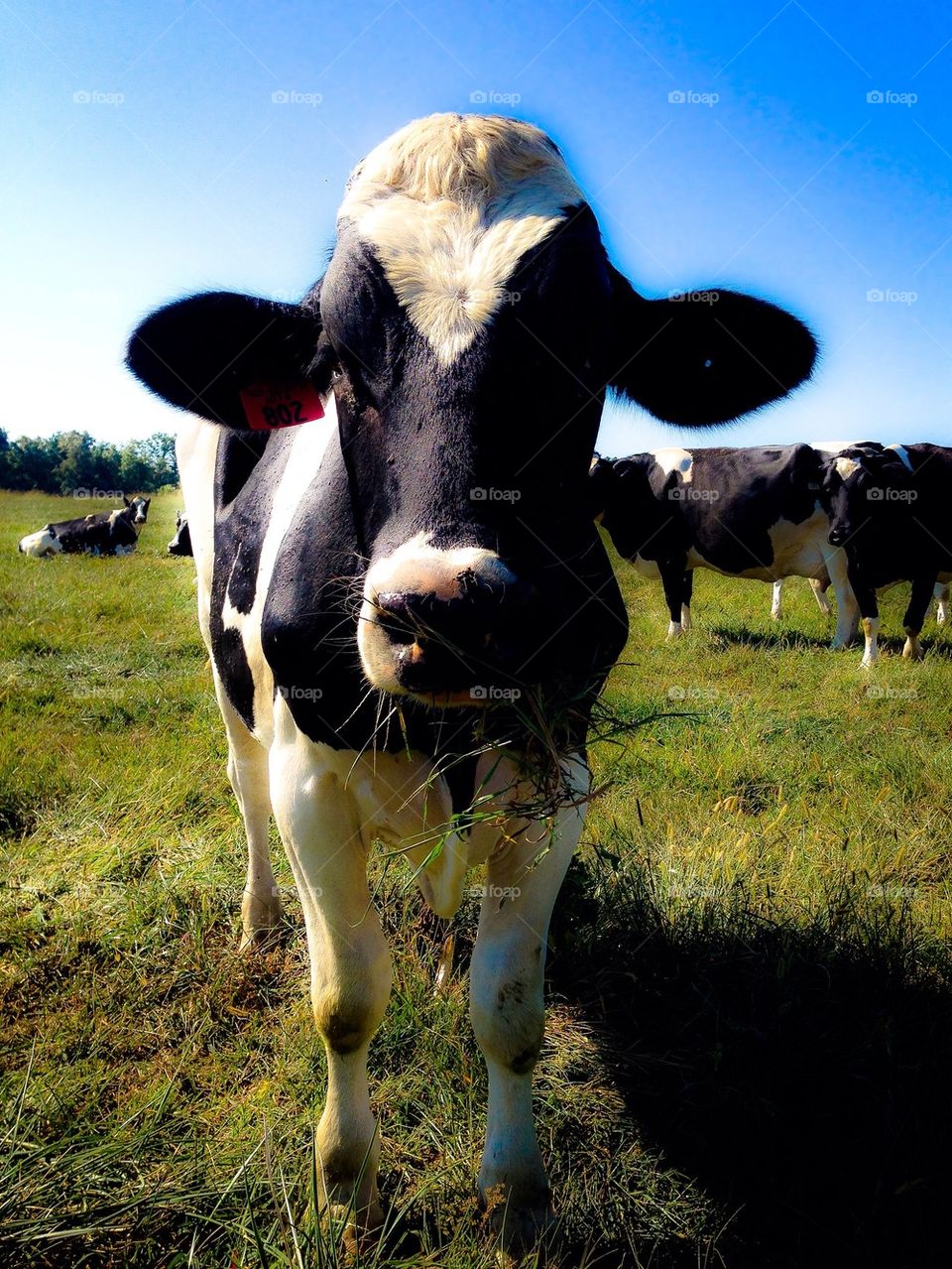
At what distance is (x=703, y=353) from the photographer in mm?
2484

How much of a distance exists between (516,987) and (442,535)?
52.7 inches

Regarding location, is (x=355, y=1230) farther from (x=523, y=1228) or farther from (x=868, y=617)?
(x=868, y=617)

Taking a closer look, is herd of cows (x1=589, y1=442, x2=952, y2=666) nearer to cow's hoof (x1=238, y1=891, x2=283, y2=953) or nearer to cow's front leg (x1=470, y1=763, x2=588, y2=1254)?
cow's hoof (x1=238, y1=891, x2=283, y2=953)

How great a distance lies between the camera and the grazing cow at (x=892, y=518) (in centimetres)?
941

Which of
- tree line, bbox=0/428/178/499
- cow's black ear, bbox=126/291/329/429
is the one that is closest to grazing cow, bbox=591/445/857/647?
cow's black ear, bbox=126/291/329/429

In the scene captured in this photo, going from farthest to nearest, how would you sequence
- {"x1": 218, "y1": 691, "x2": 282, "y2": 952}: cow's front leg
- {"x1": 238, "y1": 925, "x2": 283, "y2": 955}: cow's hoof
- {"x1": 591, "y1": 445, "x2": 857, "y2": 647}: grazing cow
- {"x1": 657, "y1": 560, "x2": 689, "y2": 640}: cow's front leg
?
1. {"x1": 657, "y1": 560, "x2": 689, "y2": 640}: cow's front leg
2. {"x1": 591, "y1": 445, "x2": 857, "y2": 647}: grazing cow
3. {"x1": 218, "y1": 691, "x2": 282, "y2": 952}: cow's front leg
4. {"x1": 238, "y1": 925, "x2": 283, "y2": 955}: cow's hoof

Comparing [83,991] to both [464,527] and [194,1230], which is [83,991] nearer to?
[194,1230]

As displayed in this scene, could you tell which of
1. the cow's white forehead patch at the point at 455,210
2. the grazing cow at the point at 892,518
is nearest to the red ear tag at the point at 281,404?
the cow's white forehead patch at the point at 455,210

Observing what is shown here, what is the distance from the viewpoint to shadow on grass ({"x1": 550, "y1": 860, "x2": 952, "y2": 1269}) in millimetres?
2225

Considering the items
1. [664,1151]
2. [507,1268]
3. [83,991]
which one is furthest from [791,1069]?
[83,991]

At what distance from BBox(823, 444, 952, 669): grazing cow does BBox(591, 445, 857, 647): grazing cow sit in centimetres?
32

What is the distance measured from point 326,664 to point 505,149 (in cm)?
125

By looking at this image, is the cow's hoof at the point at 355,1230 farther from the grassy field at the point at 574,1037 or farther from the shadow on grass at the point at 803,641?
the shadow on grass at the point at 803,641

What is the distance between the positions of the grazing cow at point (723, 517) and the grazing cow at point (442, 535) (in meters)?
7.75
